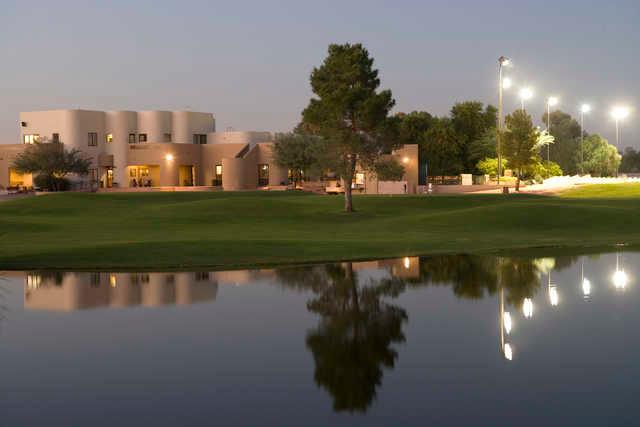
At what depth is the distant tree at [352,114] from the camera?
45.8 meters

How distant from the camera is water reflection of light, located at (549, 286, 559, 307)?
570 inches

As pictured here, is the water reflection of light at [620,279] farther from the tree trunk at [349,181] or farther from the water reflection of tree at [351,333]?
the tree trunk at [349,181]

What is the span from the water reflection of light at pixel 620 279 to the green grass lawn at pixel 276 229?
21.2 ft

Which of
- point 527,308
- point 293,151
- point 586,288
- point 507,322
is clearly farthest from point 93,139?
point 507,322

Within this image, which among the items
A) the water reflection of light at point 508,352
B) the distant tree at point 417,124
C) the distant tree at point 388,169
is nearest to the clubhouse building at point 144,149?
the distant tree at point 417,124

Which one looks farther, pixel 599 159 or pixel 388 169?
pixel 599 159

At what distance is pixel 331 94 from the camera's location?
4628cm

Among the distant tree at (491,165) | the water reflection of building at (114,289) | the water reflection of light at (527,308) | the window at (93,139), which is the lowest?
the water reflection of light at (527,308)

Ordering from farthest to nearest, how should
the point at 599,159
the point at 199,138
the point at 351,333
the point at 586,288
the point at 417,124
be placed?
the point at 599,159, the point at 417,124, the point at 199,138, the point at 586,288, the point at 351,333

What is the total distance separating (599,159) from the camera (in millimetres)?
133750

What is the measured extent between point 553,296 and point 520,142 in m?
60.0

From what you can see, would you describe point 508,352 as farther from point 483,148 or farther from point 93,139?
point 483,148

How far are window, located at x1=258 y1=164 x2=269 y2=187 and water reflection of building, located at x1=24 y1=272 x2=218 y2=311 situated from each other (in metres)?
66.8

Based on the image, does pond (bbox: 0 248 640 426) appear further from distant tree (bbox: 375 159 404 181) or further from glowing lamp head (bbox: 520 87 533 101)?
glowing lamp head (bbox: 520 87 533 101)
